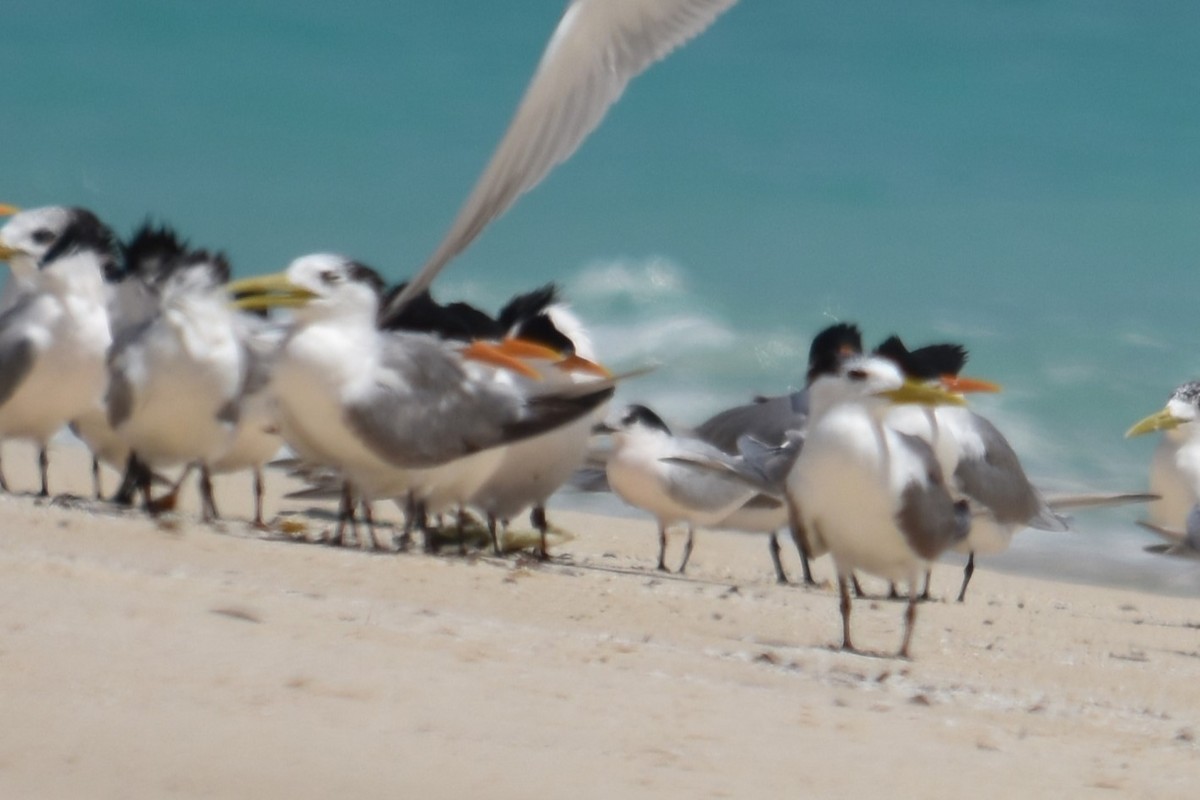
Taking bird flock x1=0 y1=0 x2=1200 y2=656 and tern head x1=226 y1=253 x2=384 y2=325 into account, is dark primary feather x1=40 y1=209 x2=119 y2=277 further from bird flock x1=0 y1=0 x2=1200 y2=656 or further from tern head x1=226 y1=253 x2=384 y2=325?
tern head x1=226 y1=253 x2=384 y2=325

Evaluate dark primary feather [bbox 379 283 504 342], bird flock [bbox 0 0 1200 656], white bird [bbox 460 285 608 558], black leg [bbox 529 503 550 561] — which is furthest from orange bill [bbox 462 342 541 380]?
black leg [bbox 529 503 550 561]

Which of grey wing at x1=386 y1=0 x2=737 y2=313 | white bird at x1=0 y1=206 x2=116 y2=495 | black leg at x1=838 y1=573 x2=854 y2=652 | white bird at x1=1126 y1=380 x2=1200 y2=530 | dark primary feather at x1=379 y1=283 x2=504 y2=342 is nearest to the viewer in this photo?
grey wing at x1=386 y1=0 x2=737 y2=313

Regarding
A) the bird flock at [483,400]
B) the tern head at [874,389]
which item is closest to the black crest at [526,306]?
the bird flock at [483,400]

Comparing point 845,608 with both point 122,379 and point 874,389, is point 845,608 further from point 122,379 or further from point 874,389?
point 122,379

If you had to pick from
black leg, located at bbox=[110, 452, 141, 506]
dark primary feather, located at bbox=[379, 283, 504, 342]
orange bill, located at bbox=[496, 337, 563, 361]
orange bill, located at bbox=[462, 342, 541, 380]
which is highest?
dark primary feather, located at bbox=[379, 283, 504, 342]

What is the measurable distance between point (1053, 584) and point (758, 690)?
675 centimetres

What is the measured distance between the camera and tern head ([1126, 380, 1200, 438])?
33.9 feet

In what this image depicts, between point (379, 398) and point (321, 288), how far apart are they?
0.49m

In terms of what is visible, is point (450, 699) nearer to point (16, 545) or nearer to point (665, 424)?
point (16, 545)

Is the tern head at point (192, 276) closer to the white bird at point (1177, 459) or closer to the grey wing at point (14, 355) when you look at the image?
the grey wing at point (14, 355)

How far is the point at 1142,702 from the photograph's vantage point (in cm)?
543

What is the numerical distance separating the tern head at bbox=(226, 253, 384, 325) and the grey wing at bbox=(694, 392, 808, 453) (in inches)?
82.2

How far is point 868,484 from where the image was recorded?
5.43 m

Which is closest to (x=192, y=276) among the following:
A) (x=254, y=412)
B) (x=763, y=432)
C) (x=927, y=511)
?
(x=254, y=412)
